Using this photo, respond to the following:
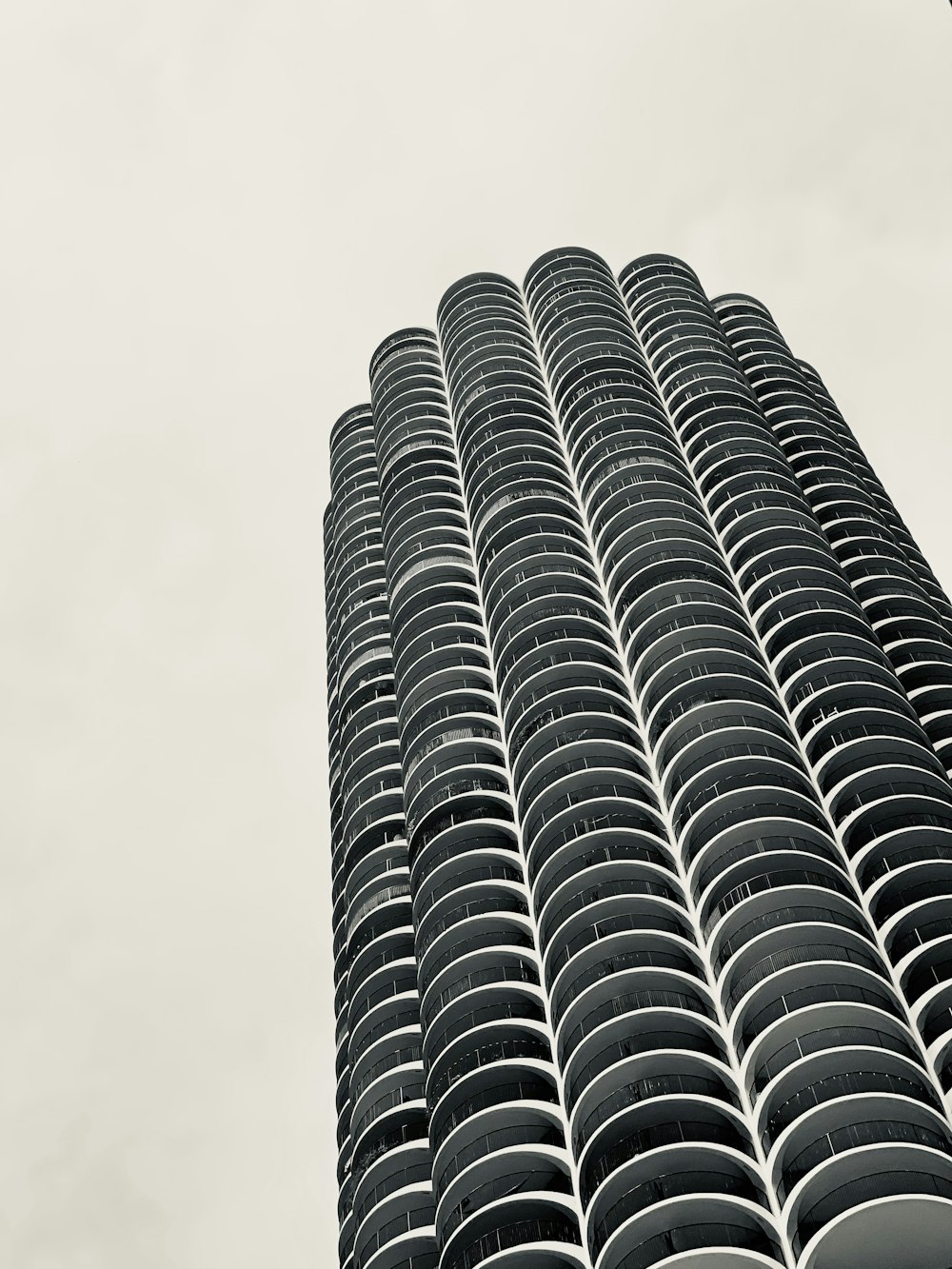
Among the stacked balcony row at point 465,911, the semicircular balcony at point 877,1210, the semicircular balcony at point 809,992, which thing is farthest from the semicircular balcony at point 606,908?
the semicircular balcony at point 877,1210

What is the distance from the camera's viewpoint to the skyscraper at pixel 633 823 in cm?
5616

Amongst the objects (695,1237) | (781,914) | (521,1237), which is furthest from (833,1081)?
(521,1237)

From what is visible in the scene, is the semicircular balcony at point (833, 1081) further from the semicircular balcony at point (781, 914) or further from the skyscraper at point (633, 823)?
the semicircular balcony at point (781, 914)

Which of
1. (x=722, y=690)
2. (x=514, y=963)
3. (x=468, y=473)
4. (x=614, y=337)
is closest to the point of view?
(x=514, y=963)

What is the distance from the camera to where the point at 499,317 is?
4537 inches

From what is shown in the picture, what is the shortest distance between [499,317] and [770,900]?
62197mm

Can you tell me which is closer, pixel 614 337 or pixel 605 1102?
pixel 605 1102

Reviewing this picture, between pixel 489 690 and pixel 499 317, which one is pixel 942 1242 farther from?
pixel 499 317

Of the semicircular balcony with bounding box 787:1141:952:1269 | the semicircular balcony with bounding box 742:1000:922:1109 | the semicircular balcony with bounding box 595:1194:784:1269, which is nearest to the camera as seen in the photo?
the semicircular balcony with bounding box 787:1141:952:1269

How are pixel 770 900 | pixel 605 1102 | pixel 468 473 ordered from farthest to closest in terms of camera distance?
pixel 468 473, pixel 770 900, pixel 605 1102

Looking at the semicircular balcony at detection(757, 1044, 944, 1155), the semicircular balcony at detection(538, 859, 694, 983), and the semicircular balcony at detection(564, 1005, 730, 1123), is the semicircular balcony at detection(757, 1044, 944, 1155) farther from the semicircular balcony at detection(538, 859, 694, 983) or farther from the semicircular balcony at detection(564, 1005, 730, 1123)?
the semicircular balcony at detection(538, 859, 694, 983)

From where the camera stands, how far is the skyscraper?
184ft

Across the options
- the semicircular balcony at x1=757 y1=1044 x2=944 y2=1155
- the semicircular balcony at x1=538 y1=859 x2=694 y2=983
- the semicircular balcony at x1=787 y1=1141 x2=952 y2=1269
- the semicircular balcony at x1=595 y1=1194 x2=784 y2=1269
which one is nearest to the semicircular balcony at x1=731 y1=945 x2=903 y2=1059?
the semicircular balcony at x1=757 y1=1044 x2=944 y2=1155

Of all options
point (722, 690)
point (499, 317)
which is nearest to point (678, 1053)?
point (722, 690)
